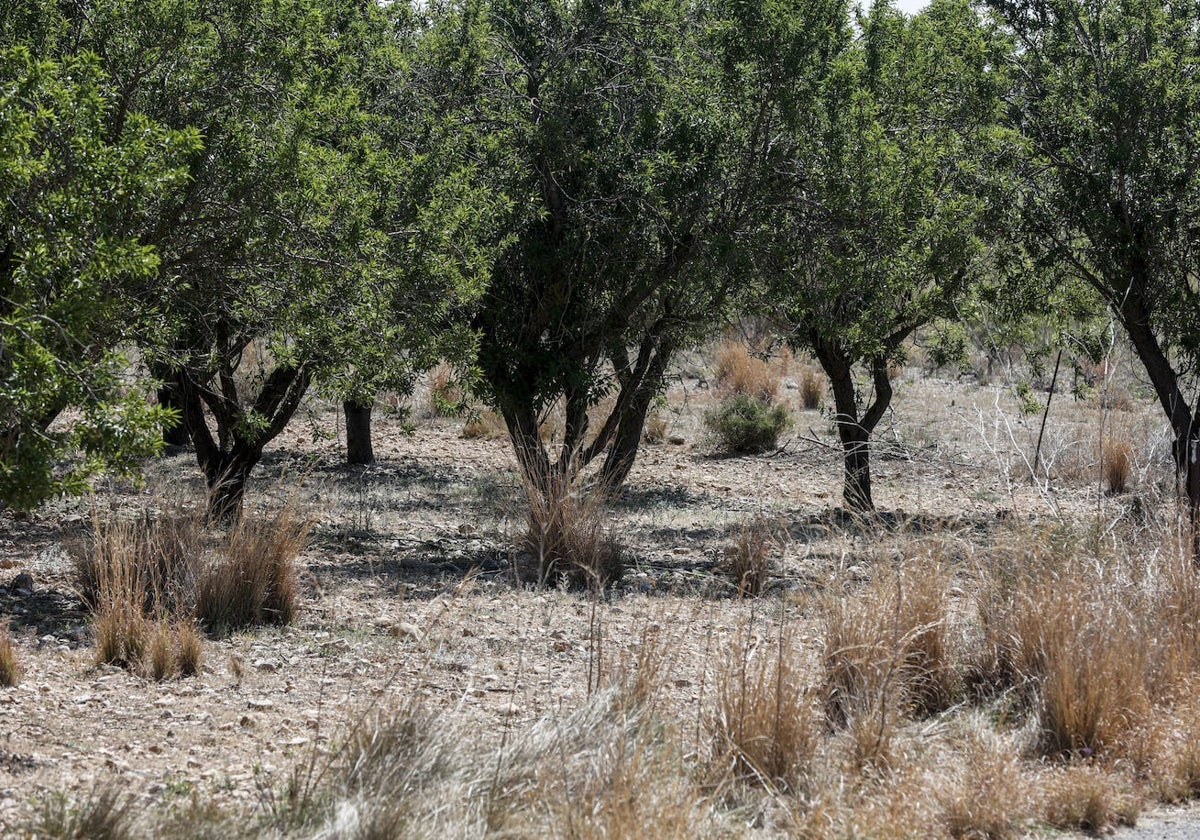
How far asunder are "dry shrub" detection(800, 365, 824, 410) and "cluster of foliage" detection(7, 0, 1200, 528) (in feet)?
33.5

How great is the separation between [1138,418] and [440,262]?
43.2 feet

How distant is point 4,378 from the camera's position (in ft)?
15.1

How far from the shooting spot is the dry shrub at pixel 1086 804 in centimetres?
481

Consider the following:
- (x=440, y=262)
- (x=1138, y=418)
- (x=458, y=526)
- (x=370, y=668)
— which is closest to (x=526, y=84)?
(x=440, y=262)

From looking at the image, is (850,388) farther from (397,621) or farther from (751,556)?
(397,621)

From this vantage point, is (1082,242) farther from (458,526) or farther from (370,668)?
(370,668)

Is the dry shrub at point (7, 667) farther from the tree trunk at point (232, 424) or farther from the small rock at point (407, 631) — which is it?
the tree trunk at point (232, 424)

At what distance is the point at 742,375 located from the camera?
23406 mm

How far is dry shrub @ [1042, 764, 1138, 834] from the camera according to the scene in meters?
4.81

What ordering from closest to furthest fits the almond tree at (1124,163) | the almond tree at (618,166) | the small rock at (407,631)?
the small rock at (407,631), the almond tree at (1124,163), the almond tree at (618,166)

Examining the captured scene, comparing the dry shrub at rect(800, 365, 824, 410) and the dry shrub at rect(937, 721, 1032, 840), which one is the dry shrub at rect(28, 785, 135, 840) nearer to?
the dry shrub at rect(937, 721, 1032, 840)

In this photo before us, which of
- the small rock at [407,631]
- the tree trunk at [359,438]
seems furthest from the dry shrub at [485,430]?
the small rock at [407,631]

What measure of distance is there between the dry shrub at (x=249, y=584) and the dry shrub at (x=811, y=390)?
15.9 m

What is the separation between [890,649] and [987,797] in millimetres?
1000
